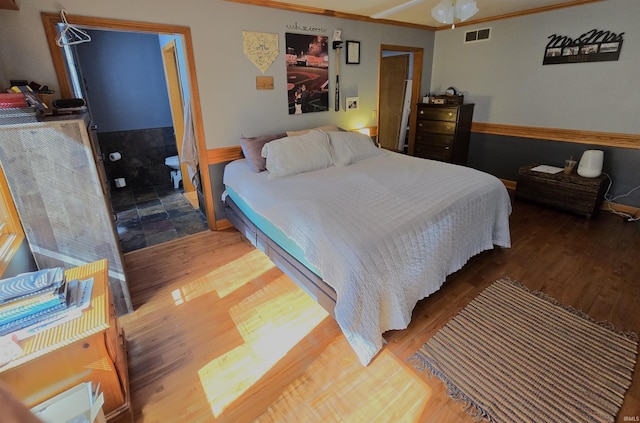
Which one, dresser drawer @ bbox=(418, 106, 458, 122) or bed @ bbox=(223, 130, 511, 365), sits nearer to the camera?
bed @ bbox=(223, 130, 511, 365)

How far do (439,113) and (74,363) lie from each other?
462cm

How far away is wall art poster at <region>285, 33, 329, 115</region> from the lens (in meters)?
3.35

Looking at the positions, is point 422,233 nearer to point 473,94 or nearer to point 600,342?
point 600,342

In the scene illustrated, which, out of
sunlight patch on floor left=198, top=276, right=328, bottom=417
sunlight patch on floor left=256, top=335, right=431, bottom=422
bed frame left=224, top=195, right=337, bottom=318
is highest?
bed frame left=224, top=195, right=337, bottom=318

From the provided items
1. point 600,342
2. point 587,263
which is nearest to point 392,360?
point 600,342

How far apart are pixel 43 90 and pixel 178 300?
170 centimetres

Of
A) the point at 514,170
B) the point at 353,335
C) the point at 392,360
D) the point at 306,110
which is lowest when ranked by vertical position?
the point at 392,360

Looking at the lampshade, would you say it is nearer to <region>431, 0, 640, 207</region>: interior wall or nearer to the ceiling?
the ceiling

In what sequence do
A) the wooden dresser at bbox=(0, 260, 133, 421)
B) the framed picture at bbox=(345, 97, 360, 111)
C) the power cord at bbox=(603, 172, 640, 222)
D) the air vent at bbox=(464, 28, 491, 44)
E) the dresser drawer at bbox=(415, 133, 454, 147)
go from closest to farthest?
the wooden dresser at bbox=(0, 260, 133, 421)
the power cord at bbox=(603, 172, 640, 222)
the framed picture at bbox=(345, 97, 360, 111)
the air vent at bbox=(464, 28, 491, 44)
the dresser drawer at bbox=(415, 133, 454, 147)

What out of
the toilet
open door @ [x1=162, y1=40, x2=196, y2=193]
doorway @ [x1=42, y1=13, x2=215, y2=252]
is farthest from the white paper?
the toilet

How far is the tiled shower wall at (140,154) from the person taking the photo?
433 centimetres

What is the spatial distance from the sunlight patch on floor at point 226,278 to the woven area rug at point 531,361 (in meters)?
1.38

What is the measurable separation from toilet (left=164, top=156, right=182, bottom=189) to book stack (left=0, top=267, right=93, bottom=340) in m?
3.34

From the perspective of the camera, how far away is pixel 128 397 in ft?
4.81
